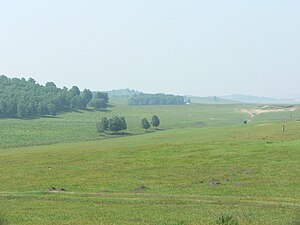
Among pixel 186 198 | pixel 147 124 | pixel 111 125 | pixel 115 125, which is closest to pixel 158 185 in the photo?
pixel 186 198

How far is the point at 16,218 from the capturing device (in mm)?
28453

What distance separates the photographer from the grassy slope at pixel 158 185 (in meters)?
30.1

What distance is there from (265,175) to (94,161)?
2786 cm

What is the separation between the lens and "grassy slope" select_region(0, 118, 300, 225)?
3014 cm

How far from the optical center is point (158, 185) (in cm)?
4553

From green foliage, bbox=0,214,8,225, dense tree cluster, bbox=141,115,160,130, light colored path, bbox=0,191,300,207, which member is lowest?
dense tree cluster, bbox=141,115,160,130

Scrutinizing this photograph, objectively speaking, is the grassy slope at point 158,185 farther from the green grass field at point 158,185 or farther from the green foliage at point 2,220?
the green foliage at point 2,220

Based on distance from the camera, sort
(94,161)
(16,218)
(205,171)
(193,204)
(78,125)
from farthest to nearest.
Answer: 1. (78,125)
2. (94,161)
3. (205,171)
4. (193,204)
5. (16,218)

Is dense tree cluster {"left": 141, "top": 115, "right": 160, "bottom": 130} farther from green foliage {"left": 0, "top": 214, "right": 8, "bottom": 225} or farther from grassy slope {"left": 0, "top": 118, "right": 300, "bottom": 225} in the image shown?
green foliage {"left": 0, "top": 214, "right": 8, "bottom": 225}

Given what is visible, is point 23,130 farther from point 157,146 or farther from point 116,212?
point 116,212

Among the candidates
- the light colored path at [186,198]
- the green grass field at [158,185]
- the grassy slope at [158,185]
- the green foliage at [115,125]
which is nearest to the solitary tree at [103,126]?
the green foliage at [115,125]

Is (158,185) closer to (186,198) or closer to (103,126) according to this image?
(186,198)

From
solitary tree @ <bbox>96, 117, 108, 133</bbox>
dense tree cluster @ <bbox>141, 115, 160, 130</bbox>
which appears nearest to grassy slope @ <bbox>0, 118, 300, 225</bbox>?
solitary tree @ <bbox>96, 117, 108, 133</bbox>

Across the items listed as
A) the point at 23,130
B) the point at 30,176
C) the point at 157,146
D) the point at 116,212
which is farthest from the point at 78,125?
the point at 116,212
